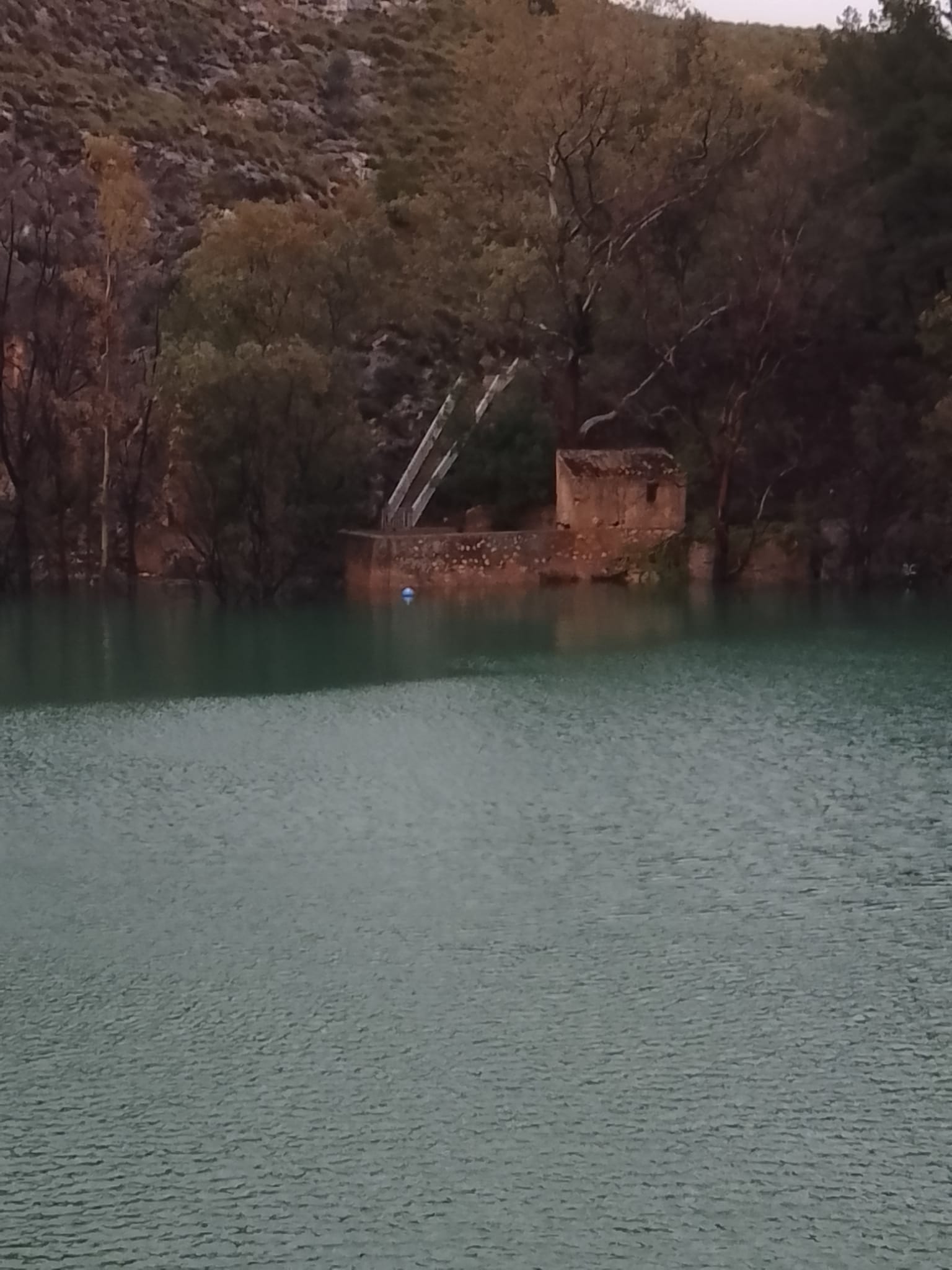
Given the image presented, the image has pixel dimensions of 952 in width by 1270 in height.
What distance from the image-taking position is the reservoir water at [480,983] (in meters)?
5.74

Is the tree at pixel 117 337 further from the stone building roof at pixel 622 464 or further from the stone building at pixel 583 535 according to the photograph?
the stone building roof at pixel 622 464

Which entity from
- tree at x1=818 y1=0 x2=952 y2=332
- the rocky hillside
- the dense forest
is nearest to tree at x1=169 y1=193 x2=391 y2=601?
the dense forest

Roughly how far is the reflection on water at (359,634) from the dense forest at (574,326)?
105 inches

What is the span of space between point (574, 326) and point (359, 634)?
410 inches

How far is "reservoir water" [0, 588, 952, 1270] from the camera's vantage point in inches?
226

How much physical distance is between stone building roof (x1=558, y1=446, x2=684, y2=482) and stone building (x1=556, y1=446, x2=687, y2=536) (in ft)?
0.04

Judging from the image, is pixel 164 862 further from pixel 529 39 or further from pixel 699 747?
pixel 529 39

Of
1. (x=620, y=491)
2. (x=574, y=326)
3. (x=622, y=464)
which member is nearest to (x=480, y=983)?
(x=620, y=491)

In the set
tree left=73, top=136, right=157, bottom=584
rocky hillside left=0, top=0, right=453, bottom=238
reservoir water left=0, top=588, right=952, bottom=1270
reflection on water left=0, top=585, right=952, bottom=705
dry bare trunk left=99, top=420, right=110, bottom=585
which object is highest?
rocky hillside left=0, top=0, right=453, bottom=238

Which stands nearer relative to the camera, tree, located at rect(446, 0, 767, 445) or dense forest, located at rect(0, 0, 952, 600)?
dense forest, located at rect(0, 0, 952, 600)

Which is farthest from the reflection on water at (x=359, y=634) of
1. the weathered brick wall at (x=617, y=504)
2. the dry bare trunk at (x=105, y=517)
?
the dry bare trunk at (x=105, y=517)

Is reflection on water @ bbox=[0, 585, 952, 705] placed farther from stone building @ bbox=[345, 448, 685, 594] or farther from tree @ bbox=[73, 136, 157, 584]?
tree @ bbox=[73, 136, 157, 584]

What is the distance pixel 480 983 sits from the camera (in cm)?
818

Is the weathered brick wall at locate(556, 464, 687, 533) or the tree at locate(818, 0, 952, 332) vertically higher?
the tree at locate(818, 0, 952, 332)
